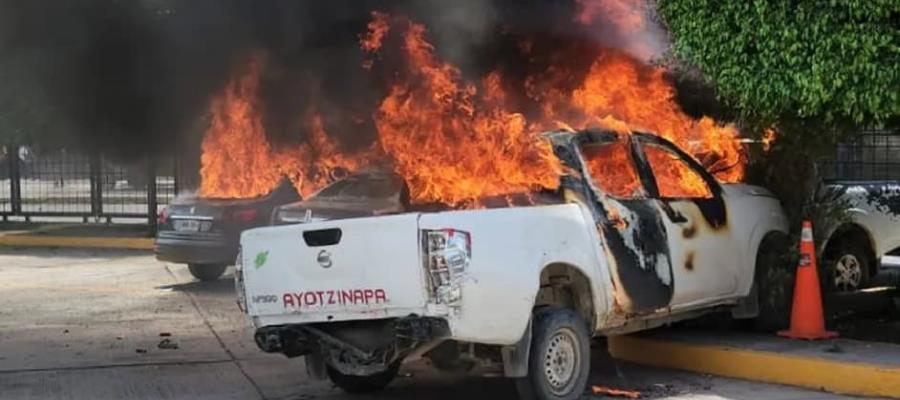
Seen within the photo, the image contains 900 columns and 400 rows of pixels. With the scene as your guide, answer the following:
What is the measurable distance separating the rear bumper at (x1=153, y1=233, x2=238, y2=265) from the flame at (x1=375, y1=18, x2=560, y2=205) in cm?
317

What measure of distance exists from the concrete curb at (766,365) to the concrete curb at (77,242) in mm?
10415

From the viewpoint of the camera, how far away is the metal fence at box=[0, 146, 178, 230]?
Answer: 17453 millimetres

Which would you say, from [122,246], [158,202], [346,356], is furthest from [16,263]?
[346,356]

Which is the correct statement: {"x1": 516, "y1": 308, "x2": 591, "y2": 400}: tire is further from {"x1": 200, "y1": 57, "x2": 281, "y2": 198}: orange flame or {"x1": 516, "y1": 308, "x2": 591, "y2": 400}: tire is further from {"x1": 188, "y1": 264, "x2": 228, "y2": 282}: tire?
{"x1": 188, "y1": 264, "x2": 228, "y2": 282}: tire

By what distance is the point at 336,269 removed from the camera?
5.87m

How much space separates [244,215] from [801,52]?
22.4ft

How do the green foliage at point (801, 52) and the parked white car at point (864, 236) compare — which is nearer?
the green foliage at point (801, 52)

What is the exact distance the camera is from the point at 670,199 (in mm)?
7020

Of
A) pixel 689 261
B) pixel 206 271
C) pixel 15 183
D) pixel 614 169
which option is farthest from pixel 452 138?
pixel 15 183

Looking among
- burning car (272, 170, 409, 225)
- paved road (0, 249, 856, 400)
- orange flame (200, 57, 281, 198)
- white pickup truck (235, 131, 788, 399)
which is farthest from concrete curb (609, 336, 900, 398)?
orange flame (200, 57, 281, 198)

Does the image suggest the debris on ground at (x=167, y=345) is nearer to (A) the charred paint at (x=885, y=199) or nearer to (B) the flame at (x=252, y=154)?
(B) the flame at (x=252, y=154)

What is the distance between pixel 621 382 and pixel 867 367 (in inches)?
58.4

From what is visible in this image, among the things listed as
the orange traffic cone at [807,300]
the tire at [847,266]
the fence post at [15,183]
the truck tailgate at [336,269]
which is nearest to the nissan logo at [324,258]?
the truck tailgate at [336,269]

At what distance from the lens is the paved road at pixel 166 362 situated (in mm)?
6754
